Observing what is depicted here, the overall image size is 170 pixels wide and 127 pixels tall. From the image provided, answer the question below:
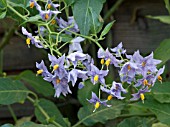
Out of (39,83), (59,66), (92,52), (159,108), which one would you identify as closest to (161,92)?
(159,108)

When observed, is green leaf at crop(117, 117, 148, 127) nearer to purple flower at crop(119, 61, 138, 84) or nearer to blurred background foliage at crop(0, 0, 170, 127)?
blurred background foliage at crop(0, 0, 170, 127)

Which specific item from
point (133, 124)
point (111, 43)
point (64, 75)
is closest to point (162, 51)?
point (133, 124)

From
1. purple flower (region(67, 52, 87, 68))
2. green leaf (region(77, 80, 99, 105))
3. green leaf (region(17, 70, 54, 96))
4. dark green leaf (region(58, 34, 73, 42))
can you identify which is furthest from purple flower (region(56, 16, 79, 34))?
green leaf (region(17, 70, 54, 96))

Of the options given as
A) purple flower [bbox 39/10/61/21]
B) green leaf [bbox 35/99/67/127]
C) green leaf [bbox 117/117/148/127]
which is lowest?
green leaf [bbox 35/99/67/127]

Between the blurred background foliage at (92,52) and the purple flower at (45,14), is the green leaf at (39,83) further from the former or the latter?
the purple flower at (45,14)

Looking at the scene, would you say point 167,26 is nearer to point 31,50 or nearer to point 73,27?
point 31,50

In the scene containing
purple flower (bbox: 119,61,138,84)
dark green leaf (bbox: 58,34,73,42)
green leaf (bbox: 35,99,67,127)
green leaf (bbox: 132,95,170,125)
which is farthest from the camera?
green leaf (bbox: 35,99,67,127)

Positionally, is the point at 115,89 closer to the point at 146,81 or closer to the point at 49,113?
the point at 146,81
